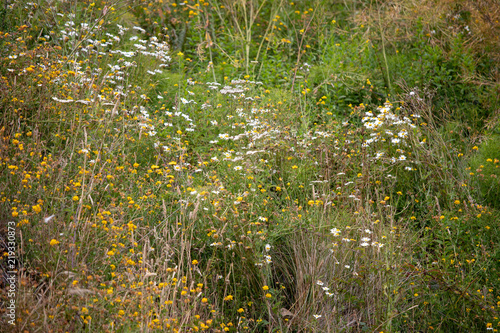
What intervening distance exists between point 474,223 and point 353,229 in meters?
0.91

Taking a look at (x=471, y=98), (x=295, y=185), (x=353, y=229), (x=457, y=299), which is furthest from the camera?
(x=471, y=98)

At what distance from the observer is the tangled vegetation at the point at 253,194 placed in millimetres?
2525

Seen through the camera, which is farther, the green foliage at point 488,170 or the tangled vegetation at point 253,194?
the green foliage at point 488,170

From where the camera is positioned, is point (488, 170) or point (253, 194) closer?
point (253, 194)

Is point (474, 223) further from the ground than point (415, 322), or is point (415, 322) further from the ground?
point (474, 223)

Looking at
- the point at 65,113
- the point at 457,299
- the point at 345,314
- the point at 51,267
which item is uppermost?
the point at 65,113

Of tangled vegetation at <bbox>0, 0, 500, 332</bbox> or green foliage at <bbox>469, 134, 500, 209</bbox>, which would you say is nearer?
tangled vegetation at <bbox>0, 0, 500, 332</bbox>

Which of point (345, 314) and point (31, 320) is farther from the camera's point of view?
point (345, 314)

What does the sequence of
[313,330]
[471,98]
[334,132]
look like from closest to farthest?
[313,330] < [334,132] < [471,98]

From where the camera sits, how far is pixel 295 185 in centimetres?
400

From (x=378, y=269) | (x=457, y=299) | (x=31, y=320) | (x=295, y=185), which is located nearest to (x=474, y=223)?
(x=457, y=299)

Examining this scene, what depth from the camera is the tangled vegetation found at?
253 centimetres

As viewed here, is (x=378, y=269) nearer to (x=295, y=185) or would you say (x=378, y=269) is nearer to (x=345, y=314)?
(x=345, y=314)

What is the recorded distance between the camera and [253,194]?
3.36m
